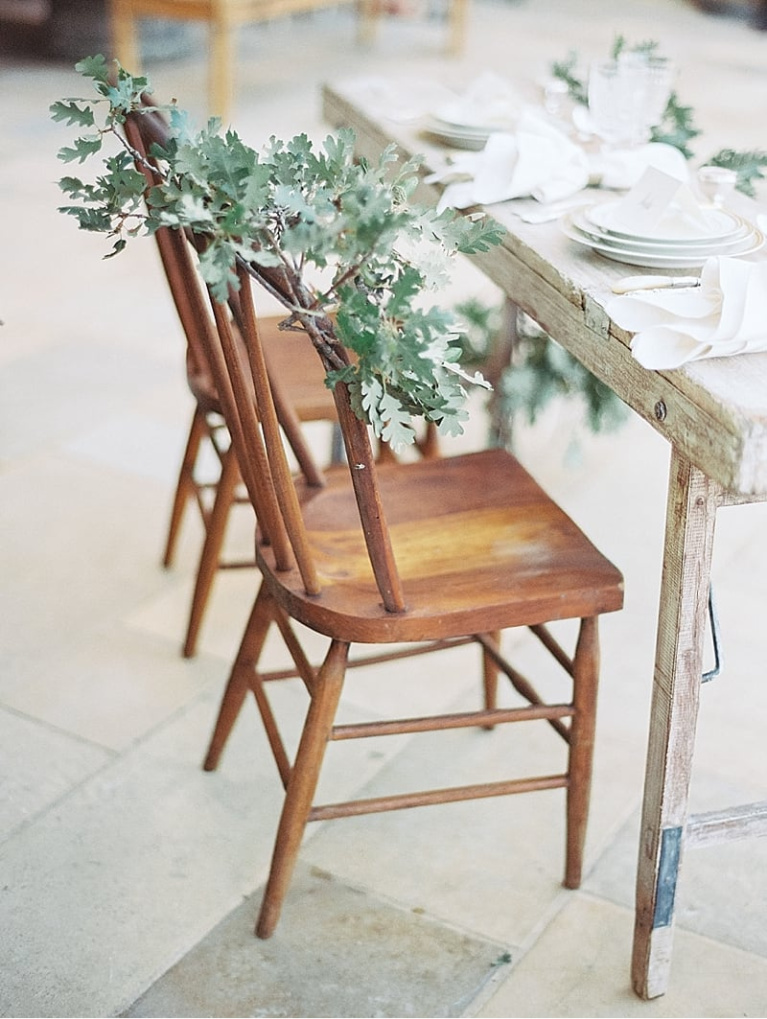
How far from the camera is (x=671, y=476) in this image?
133cm

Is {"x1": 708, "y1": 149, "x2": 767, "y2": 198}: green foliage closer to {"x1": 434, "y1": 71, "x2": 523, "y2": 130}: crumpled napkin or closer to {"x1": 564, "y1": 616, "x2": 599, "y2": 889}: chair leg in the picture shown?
{"x1": 434, "y1": 71, "x2": 523, "y2": 130}: crumpled napkin

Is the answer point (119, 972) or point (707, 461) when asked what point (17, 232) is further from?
point (707, 461)

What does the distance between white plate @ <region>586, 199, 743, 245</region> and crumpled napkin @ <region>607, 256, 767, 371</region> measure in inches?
5.9

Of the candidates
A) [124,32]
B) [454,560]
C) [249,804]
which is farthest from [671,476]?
[124,32]

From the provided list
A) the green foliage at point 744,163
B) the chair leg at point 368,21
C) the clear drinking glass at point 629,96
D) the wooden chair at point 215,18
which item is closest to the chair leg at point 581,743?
the green foliage at point 744,163

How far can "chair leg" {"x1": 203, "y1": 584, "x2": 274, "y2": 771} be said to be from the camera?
1.73 metres

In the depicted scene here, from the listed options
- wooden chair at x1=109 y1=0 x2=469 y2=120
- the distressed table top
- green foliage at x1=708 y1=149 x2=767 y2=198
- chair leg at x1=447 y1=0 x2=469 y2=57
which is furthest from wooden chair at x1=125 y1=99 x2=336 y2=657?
chair leg at x1=447 y1=0 x2=469 y2=57

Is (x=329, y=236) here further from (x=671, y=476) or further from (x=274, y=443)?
(x=671, y=476)

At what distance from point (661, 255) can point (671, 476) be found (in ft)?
1.02

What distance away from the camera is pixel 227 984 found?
1.54 meters

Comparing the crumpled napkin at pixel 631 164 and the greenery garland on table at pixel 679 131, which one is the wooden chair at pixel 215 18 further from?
the crumpled napkin at pixel 631 164

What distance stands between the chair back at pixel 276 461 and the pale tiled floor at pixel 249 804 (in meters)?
0.48

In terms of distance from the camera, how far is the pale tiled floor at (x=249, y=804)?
1.55 m

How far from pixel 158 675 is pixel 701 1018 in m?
1.06
